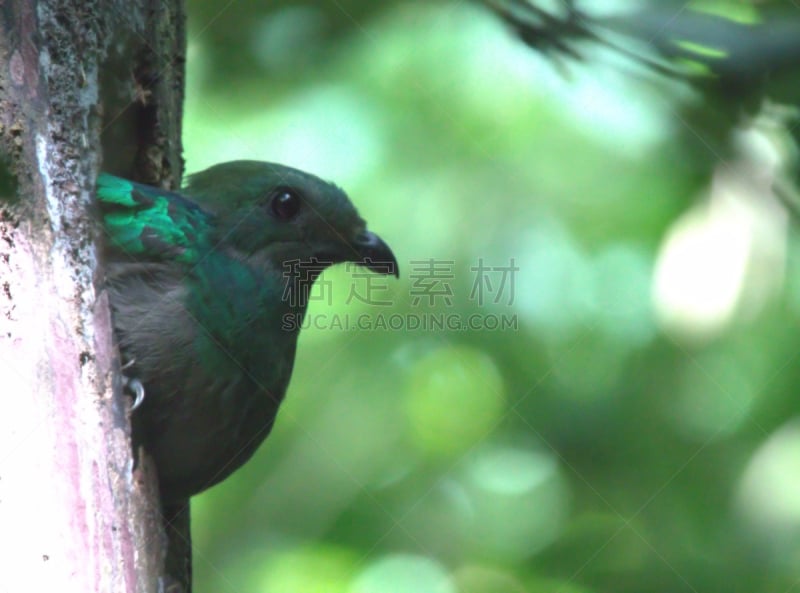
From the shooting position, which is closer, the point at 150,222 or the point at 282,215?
the point at 150,222

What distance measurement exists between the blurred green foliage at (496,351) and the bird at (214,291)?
3.30ft

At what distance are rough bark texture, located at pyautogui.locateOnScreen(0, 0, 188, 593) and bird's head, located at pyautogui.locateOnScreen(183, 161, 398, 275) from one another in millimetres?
883

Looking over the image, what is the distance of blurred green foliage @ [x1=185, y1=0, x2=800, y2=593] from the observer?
496cm

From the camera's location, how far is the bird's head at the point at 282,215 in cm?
412

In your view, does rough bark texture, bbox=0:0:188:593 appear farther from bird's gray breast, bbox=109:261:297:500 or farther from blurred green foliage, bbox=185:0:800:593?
blurred green foliage, bbox=185:0:800:593

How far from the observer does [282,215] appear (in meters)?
4.20

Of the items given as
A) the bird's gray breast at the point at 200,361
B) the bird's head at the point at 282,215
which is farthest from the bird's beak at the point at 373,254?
the bird's gray breast at the point at 200,361

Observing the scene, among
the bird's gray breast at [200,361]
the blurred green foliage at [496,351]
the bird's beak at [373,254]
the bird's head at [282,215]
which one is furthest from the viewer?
the blurred green foliage at [496,351]

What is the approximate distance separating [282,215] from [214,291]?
519 mm

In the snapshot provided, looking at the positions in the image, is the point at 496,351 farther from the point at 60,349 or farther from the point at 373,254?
the point at 60,349

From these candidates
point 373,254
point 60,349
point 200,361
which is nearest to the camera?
point 60,349

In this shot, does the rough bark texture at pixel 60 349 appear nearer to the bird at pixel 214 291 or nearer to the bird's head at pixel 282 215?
the bird at pixel 214 291

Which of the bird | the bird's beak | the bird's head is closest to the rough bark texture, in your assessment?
the bird

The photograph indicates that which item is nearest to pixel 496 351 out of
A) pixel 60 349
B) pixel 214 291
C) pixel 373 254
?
pixel 373 254
